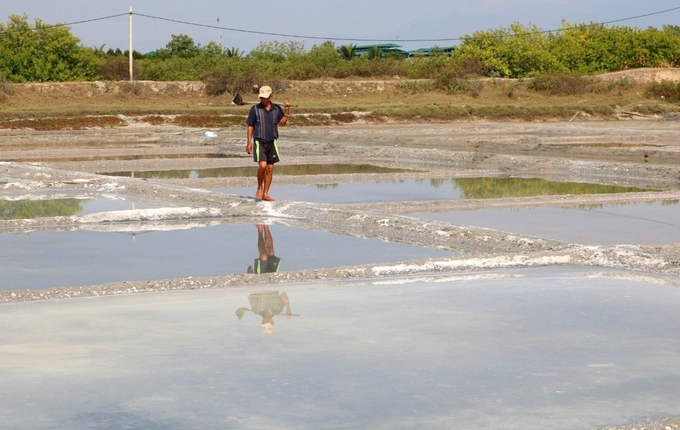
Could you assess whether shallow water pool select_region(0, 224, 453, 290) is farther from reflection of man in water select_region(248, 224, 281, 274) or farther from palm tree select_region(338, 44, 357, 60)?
palm tree select_region(338, 44, 357, 60)

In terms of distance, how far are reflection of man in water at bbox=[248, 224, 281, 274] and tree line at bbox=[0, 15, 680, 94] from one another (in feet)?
106

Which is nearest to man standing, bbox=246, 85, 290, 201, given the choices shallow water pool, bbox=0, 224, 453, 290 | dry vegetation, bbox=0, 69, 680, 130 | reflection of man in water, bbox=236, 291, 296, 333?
shallow water pool, bbox=0, 224, 453, 290

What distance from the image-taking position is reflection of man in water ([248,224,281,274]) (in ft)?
21.1

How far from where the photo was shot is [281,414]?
3.49 m

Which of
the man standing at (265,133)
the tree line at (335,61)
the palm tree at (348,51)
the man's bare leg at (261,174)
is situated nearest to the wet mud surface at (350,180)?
the man's bare leg at (261,174)

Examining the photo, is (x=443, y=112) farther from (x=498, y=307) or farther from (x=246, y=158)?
(x=498, y=307)

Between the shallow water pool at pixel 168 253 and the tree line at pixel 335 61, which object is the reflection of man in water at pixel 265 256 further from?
the tree line at pixel 335 61

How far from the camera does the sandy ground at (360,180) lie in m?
6.54

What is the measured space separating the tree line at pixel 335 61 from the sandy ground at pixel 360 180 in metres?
16.4

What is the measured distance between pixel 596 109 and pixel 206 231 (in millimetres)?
28718

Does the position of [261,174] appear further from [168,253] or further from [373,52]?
[373,52]

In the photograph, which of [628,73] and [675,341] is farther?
[628,73]

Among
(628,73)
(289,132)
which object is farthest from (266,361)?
(628,73)

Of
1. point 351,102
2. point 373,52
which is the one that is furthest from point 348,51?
point 351,102
